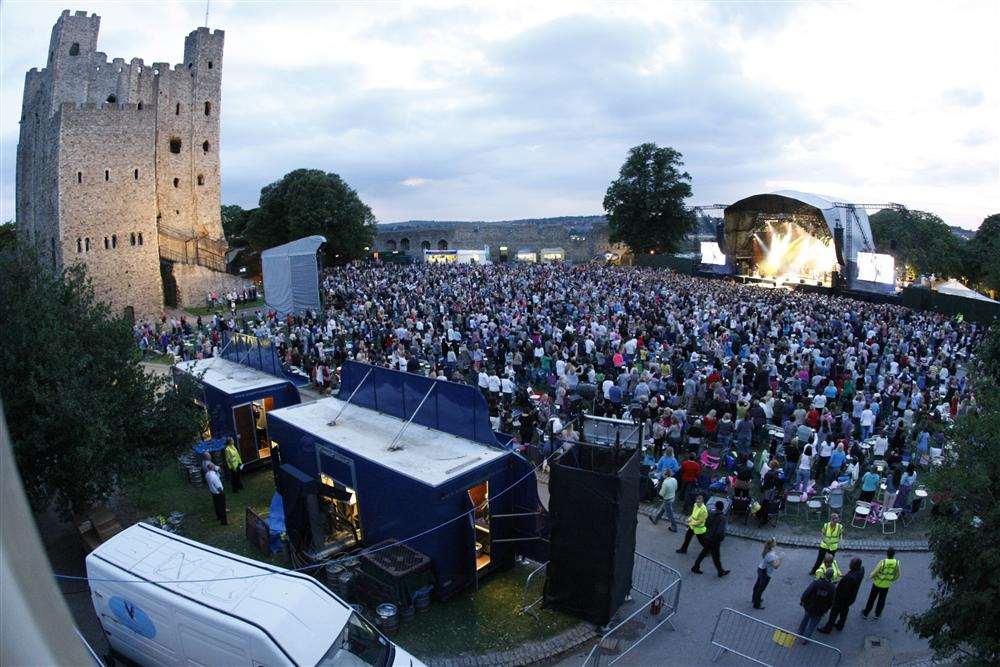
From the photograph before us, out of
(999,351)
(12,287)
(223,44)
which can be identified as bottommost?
(999,351)

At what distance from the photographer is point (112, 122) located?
30062 mm

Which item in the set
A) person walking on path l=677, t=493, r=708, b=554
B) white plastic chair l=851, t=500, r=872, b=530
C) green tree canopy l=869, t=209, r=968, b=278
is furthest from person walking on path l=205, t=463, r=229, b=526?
green tree canopy l=869, t=209, r=968, b=278

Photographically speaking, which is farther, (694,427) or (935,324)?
(935,324)

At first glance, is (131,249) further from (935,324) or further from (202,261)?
(935,324)

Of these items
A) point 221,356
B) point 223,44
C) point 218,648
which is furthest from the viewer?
point 223,44

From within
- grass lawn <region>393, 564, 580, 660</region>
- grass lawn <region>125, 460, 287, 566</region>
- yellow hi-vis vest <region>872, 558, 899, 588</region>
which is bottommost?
grass lawn <region>125, 460, 287, 566</region>

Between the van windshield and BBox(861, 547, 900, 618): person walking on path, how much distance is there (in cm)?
542

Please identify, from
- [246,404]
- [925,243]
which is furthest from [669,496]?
[925,243]

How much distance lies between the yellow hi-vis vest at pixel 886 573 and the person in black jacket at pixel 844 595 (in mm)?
270

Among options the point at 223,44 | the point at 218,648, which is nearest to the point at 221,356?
the point at 218,648

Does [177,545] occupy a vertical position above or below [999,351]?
below

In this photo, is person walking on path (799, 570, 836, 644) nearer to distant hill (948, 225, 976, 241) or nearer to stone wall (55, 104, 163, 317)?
stone wall (55, 104, 163, 317)

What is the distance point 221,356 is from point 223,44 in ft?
107

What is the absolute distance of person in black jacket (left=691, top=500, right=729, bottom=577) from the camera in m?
7.66
